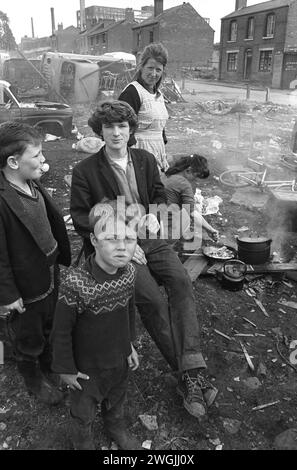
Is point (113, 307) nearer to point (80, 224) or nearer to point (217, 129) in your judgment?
point (80, 224)

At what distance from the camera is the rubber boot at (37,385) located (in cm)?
271

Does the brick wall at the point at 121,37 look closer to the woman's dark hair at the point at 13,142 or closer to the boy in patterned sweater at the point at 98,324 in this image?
the woman's dark hair at the point at 13,142

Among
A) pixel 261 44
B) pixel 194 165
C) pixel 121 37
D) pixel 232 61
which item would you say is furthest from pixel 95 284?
pixel 121 37

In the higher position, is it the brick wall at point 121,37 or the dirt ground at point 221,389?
the brick wall at point 121,37

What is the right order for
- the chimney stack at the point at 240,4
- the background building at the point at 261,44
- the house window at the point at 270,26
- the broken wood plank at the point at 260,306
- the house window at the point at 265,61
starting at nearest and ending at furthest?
the broken wood plank at the point at 260,306 < the background building at the point at 261,44 < the house window at the point at 270,26 < the house window at the point at 265,61 < the chimney stack at the point at 240,4

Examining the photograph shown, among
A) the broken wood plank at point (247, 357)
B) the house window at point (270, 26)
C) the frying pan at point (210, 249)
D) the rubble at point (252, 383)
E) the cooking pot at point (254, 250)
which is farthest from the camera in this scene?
the house window at point (270, 26)

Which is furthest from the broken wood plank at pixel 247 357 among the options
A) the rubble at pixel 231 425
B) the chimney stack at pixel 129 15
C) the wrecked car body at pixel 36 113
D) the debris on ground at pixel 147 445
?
the chimney stack at pixel 129 15

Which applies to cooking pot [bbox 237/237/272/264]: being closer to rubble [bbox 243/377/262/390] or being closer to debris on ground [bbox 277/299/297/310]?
debris on ground [bbox 277/299/297/310]

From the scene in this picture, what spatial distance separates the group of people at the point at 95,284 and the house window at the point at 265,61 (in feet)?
124

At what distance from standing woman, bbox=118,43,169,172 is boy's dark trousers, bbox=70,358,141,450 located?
2579 mm

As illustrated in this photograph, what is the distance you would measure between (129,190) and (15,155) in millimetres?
1001

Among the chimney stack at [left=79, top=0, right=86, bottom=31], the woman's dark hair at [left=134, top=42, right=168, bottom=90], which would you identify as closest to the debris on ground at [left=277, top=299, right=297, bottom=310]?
the woman's dark hair at [left=134, top=42, right=168, bottom=90]

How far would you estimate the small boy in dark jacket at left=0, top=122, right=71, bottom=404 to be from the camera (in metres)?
2.32

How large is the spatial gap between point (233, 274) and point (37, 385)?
2.44 metres
